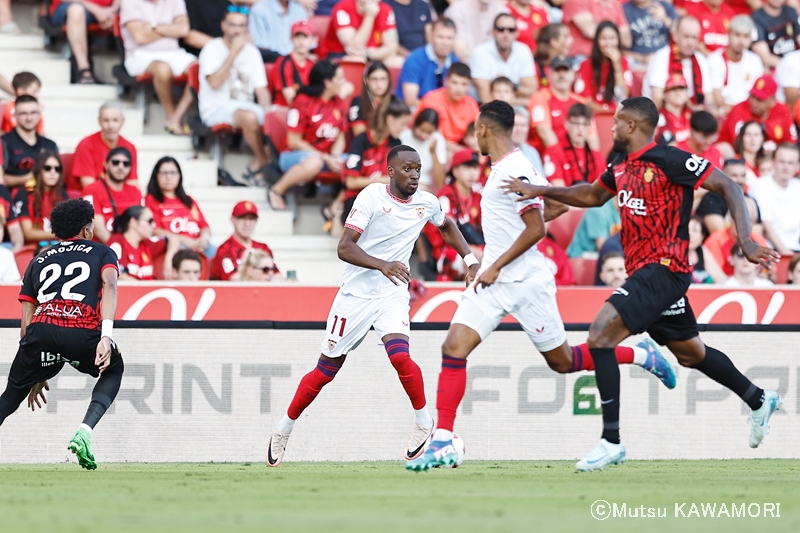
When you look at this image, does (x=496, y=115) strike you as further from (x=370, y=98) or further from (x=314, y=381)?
(x=370, y=98)

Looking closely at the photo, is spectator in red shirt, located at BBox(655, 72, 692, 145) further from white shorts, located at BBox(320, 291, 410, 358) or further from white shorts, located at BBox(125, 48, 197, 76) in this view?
white shorts, located at BBox(320, 291, 410, 358)

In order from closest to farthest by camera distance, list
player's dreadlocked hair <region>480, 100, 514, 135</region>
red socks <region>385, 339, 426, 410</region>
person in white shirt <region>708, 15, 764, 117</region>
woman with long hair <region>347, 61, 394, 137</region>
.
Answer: player's dreadlocked hair <region>480, 100, 514, 135</region>, red socks <region>385, 339, 426, 410</region>, woman with long hair <region>347, 61, 394, 137</region>, person in white shirt <region>708, 15, 764, 117</region>

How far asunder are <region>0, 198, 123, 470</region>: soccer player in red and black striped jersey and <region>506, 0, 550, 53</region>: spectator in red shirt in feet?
28.4

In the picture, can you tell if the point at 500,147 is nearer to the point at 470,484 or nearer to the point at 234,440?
the point at 470,484

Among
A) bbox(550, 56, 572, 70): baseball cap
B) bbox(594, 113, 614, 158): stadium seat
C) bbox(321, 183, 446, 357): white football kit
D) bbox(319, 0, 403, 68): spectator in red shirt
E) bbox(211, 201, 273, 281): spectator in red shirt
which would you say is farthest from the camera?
bbox(594, 113, 614, 158): stadium seat

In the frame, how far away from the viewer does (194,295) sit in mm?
11234

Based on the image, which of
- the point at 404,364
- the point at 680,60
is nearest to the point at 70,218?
the point at 404,364

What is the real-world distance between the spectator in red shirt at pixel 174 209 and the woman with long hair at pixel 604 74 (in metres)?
5.40

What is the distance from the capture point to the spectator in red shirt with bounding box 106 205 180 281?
11857mm

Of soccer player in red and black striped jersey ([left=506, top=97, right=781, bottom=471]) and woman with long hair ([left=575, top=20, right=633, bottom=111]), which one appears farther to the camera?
woman with long hair ([left=575, top=20, right=633, bottom=111])

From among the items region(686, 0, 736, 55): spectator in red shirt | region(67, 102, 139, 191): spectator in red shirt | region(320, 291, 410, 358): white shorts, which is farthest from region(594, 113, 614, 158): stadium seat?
region(320, 291, 410, 358): white shorts

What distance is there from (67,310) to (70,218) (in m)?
0.63

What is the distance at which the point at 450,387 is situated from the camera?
26.1ft

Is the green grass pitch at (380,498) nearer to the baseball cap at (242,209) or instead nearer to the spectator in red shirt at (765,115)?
the baseball cap at (242,209)
